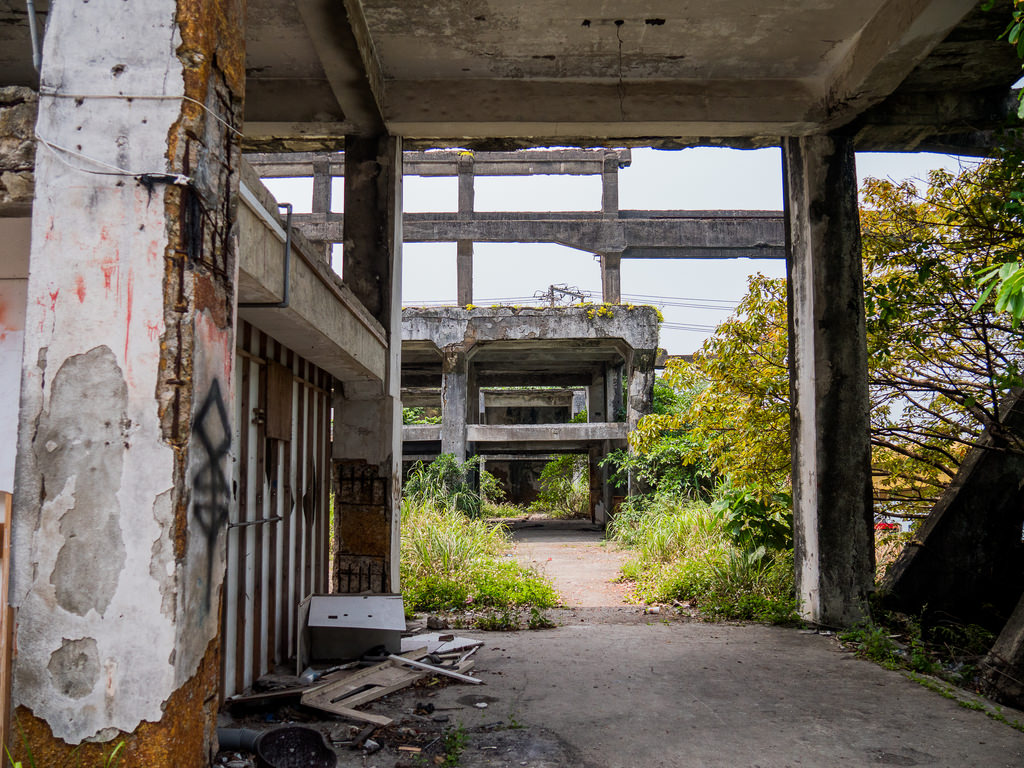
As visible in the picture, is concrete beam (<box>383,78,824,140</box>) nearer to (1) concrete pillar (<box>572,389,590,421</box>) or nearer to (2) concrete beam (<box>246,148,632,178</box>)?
(2) concrete beam (<box>246,148,632,178</box>)

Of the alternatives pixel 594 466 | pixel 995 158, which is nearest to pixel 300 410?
pixel 995 158

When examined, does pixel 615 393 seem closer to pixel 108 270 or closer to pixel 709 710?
pixel 709 710

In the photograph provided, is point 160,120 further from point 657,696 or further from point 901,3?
point 901,3

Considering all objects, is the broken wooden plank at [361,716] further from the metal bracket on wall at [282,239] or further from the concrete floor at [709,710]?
the metal bracket on wall at [282,239]

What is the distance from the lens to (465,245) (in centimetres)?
1739

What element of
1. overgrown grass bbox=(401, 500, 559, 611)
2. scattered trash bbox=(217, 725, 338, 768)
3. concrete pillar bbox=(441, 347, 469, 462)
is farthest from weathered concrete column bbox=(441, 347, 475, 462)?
scattered trash bbox=(217, 725, 338, 768)

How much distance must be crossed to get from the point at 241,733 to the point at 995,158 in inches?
272

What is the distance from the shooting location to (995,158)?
6430 mm

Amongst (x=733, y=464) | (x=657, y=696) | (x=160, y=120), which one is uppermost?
(x=160, y=120)

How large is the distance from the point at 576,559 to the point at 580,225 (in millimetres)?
8128

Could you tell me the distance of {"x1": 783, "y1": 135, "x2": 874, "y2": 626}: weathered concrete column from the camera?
6.38 m

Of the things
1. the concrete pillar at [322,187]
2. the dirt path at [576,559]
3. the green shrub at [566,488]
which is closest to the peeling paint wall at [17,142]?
the dirt path at [576,559]

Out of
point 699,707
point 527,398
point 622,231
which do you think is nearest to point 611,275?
point 622,231

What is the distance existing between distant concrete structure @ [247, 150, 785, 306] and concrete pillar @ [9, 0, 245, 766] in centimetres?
1446
